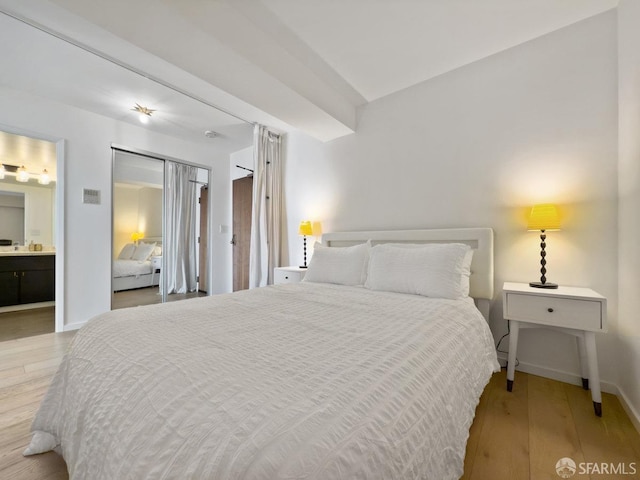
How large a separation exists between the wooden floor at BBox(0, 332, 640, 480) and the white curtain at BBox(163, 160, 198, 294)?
6.22 feet

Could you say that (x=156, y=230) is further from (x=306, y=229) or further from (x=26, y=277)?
(x=26, y=277)

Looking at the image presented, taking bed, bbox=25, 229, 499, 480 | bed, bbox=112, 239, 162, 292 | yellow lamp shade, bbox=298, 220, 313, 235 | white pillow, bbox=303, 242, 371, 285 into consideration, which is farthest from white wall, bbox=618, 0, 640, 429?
bed, bbox=112, 239, 162, 292

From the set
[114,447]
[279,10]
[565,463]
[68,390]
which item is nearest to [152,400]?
[114,447]

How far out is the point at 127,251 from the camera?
342 cm

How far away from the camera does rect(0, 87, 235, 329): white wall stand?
2688 mm

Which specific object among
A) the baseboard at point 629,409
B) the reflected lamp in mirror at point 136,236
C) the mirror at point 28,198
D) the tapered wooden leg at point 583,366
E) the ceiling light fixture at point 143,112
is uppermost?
the ceiling light fixture at point 143,112

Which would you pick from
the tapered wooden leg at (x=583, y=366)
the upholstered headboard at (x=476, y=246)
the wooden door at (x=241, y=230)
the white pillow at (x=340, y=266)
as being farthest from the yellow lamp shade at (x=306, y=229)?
the tapered wooden leg at (x=583, y=366)

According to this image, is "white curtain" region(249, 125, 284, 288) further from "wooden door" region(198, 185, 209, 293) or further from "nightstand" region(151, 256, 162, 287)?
"nightstand" region(151, 256, 162, 287)

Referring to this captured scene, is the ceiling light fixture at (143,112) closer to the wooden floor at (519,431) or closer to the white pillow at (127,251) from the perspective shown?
the white pillow at (127,251)

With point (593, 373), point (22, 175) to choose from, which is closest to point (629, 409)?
point (593, 373)

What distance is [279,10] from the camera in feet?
5.85

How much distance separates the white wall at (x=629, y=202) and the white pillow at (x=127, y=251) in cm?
471

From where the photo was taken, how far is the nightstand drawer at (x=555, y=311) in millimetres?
1507

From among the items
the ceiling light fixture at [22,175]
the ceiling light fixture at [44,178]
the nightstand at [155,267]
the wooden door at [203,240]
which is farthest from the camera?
the ceiling light fixture at [44,178]
